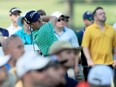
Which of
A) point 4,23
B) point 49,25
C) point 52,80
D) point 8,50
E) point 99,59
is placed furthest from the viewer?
point 4,23

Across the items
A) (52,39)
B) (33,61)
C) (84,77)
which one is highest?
(33,61)

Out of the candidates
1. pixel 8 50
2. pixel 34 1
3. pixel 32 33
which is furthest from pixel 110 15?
pixel 8 50

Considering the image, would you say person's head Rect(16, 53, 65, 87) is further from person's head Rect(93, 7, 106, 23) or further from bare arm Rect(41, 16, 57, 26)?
person's head Rect(93, 7, 106, 23)

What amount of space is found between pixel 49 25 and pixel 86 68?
6.64ft

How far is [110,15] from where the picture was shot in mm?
15008

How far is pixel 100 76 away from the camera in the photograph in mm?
4539

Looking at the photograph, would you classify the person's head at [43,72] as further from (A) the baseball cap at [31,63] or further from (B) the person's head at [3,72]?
(B) the person's head at [3,72]

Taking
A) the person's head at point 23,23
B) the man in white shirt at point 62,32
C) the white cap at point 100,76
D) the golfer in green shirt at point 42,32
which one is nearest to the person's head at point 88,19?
the man in white shirt at point 62,32

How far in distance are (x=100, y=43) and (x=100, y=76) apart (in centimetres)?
523

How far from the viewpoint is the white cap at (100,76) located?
14.5ft

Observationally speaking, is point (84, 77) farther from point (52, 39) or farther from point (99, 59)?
point (52, 39)

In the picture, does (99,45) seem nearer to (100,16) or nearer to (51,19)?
(100,16)

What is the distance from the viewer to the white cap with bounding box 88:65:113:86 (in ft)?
14.5

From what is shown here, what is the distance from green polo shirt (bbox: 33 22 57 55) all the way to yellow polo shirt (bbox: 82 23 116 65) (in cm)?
128
